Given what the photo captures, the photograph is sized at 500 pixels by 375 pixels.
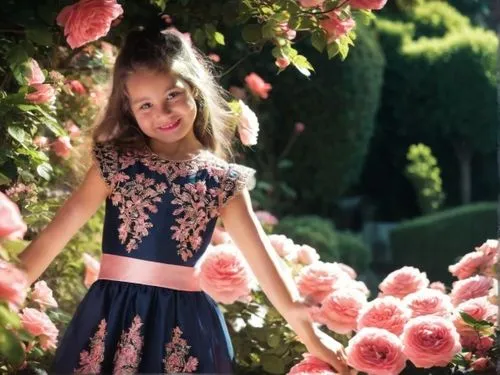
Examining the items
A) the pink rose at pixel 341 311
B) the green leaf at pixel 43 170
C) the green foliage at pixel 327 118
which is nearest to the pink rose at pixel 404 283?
the pink rose at pixel 341 311

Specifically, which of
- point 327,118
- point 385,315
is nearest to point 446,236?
point 327,118

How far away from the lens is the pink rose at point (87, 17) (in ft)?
6.89

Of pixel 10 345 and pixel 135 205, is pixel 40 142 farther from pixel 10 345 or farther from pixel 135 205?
pixel 10 345

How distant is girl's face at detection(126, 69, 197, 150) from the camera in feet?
7.19

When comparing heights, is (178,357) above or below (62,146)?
below

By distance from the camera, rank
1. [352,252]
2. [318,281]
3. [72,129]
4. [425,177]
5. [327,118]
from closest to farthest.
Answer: [318,281], [72,129], [352,252], [327,118], [425,177]

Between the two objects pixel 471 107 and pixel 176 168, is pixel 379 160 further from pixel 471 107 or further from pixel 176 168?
pixel 176 168

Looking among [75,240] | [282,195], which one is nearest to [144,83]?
[75,240]

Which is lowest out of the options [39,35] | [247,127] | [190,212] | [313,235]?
[313,235]

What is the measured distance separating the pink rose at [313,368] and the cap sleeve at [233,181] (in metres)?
0.43

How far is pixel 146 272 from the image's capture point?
2201mm

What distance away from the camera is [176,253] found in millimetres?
2219

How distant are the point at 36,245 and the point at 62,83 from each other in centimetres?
60

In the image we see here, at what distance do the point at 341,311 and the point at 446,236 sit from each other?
5077mm
